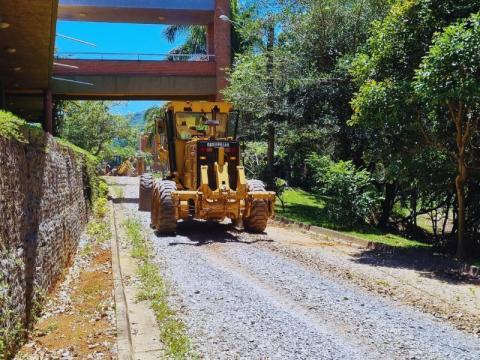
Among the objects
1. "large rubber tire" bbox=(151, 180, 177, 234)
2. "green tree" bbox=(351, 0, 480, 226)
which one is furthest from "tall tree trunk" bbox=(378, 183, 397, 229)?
"large rubber tire" bbox=(151, 180, 177, 234)

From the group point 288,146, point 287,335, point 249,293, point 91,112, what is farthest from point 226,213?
point 91,112

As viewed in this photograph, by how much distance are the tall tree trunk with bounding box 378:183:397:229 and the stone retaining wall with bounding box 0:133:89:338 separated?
11586mm

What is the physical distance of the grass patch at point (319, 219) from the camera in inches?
594

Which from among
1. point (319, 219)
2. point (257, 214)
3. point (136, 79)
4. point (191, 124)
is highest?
point (136, 79)

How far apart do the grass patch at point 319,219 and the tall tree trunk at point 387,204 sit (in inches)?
54.7

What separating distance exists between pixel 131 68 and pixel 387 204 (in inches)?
496

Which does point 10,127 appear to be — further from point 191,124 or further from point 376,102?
point 191,124

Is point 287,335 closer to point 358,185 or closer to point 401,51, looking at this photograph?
point 401,51

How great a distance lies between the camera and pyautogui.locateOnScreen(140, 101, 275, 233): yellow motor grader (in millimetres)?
12344

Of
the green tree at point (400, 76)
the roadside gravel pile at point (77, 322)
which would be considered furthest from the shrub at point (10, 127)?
the green tree at point (400, 76)

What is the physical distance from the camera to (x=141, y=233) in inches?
520

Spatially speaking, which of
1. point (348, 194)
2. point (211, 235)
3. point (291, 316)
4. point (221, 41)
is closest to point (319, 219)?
point (348, 194)

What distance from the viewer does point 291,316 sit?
6.57m

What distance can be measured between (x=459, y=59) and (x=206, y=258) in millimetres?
5737
